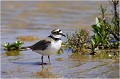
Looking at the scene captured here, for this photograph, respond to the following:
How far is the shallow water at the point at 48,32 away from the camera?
28.7 ft

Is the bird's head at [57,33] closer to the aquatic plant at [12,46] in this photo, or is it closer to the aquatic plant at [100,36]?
the aquatic plant at [100,36]

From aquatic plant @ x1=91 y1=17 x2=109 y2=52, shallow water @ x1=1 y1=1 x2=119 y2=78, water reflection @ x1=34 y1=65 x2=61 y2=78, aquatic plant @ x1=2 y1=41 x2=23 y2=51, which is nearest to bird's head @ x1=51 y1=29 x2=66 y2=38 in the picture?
shallow water @ x1=1 y1=1 x2=119 y2=78

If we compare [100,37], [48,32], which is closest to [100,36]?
[100,37]

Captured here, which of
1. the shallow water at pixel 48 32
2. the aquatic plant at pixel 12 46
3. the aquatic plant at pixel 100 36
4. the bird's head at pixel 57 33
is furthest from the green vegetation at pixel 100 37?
the bird's head at pixel 57 33

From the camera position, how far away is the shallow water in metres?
8.75

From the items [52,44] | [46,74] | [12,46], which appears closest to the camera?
[46,74]

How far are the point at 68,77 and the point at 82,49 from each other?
2.73 meters

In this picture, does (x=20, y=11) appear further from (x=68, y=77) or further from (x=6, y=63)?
(x=68, y=77)

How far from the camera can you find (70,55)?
1060 cm

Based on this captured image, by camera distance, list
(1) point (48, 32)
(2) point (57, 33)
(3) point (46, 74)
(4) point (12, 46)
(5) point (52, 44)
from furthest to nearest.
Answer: (1) point (48, 32) → (4) point (12, 46) → (2) point (57, 33) → (5) point (52, 44) → (3) point (46, 74)

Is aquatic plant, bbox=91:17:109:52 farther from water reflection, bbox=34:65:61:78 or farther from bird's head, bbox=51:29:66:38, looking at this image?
water reflection, bbox=34:65:61:78

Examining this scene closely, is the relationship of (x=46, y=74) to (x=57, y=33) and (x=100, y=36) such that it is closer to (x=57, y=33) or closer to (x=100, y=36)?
(x=57, y=33)

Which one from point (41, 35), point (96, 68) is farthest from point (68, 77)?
point (41, 35)

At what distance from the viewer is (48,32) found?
14266 millimetres
